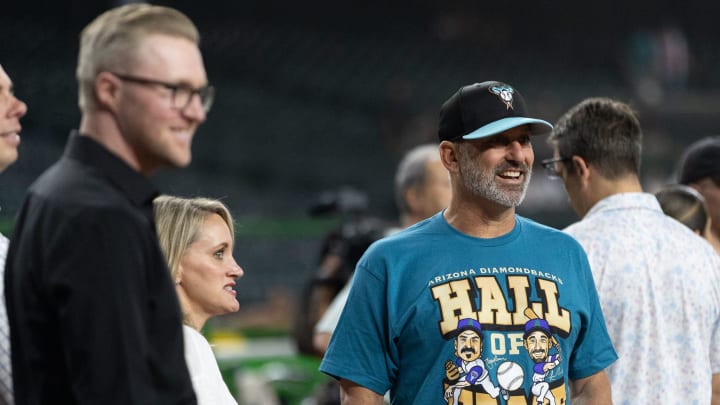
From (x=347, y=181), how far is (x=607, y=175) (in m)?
11.9

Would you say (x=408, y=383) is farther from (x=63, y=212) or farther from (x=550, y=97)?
(x=550, y=97)

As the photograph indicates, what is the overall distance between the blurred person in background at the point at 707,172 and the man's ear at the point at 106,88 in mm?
2853

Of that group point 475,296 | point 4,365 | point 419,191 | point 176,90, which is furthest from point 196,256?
point 419,191

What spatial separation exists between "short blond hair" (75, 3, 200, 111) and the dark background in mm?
8358

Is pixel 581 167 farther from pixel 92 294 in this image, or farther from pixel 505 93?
pixel 92 294

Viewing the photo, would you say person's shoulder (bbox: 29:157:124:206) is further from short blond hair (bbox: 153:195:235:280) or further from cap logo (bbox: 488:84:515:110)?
cap logo (bbox: 488:84:515:110)

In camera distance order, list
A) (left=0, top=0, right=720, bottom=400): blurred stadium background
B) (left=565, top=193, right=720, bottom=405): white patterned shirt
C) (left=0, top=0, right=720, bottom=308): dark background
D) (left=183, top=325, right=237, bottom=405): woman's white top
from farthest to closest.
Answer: (left=0, top=0, right=720, bottom=308): dark background → (left=0, top=0, right=720, bottom=400): blurred stadium background → (left=565, top=193, right=720, bottom=405): white patterned shirt → (left=183, top=325, right=237, bottom=405): woman's white top

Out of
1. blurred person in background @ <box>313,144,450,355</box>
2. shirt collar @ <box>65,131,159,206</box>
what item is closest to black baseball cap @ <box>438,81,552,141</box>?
shirt collar @ <box>65,131,159,206</box>

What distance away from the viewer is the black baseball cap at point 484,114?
264 cm

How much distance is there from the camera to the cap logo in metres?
2.70

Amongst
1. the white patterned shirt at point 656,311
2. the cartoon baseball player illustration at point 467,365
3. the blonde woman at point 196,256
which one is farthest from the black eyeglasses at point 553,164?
the blonde woman at point 196,256

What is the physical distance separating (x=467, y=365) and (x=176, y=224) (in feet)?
2.82

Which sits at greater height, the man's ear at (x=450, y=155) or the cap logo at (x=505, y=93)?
the cap logo at (x=505, y=93)

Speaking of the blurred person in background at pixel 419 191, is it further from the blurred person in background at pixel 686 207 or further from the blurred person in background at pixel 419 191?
the blurred person in background at pixel 686 207
